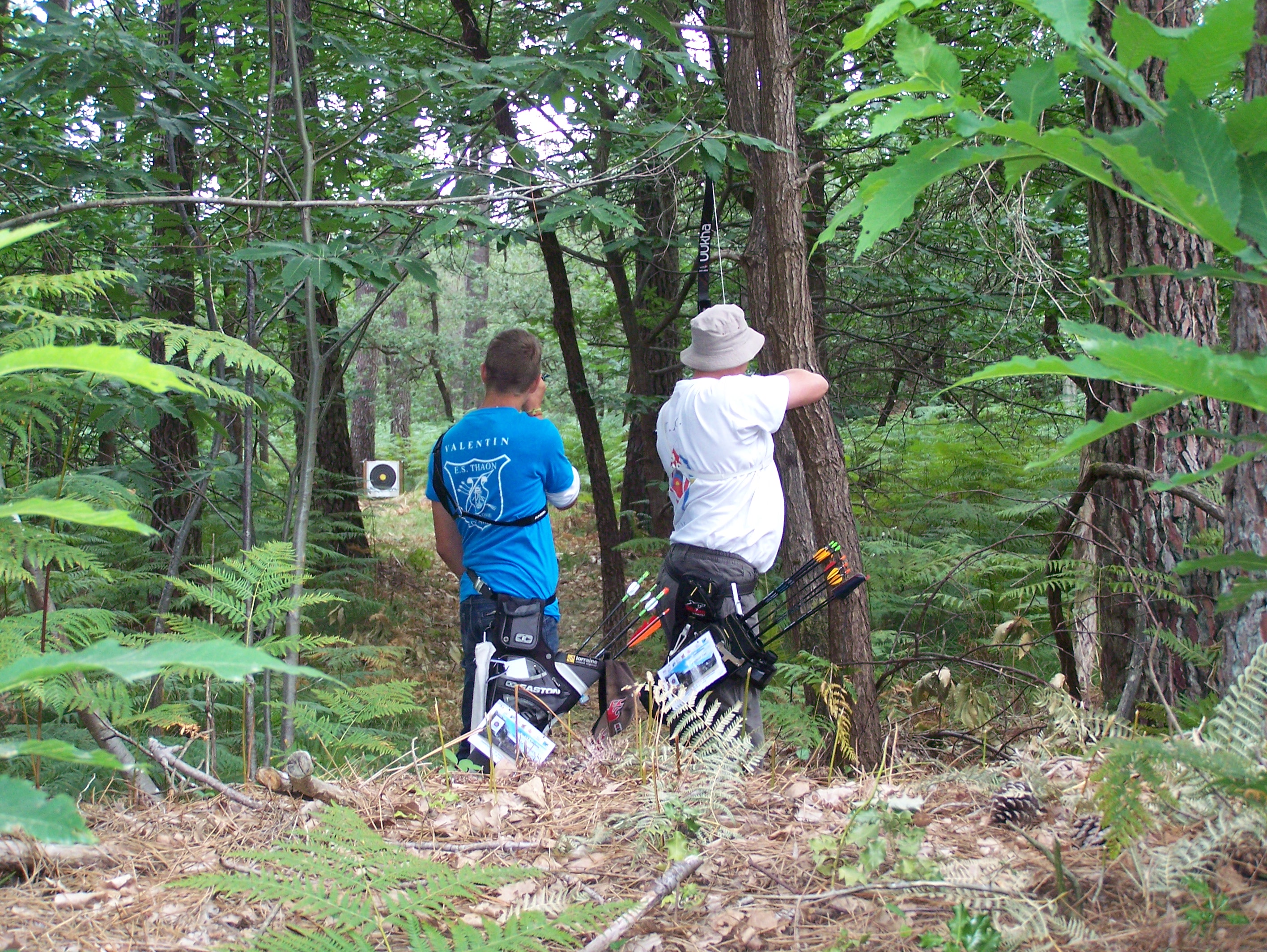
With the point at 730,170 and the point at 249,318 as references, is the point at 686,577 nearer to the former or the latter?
the point at 249,318

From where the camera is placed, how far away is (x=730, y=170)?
599 cm

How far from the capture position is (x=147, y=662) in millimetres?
895

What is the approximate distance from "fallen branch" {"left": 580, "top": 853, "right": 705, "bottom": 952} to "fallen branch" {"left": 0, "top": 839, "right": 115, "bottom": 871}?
3.98 ft

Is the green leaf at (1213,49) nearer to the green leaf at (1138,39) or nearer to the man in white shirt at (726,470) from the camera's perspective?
the green leaf at (1138,39)

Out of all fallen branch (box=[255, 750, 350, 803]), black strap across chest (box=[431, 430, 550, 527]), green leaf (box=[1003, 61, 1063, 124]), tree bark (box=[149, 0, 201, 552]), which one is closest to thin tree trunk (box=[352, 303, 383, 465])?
tree bark (box=[149, 0, 201, 552])

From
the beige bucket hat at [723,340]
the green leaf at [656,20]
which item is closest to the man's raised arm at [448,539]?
the beige bucket hat at [723,340]

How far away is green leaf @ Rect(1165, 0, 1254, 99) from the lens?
1025mm

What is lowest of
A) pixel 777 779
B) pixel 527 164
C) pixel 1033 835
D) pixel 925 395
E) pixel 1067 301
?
pixel 777 779

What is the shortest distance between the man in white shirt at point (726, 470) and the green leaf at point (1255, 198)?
259 cm

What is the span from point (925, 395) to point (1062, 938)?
279 inches

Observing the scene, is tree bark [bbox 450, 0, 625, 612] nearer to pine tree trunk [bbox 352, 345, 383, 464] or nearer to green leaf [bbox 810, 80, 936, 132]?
green leaf [bbox 810, 80, 936, 132]

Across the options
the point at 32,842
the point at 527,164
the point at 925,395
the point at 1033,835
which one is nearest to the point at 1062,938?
the point at 1033,835

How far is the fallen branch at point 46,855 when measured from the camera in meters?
2.08

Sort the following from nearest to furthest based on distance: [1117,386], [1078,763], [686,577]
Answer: [1078,763], [1117,386], [686,577]
